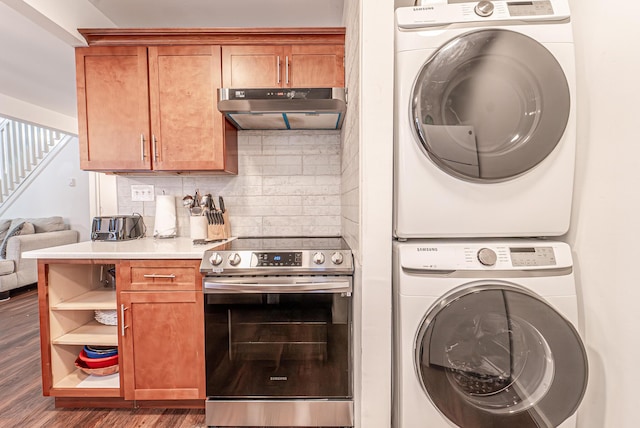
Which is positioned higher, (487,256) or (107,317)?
(487,256)

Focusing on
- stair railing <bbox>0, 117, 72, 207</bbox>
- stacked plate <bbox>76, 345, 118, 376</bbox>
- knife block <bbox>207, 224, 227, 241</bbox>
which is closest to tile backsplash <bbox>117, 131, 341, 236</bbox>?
knife block <bbox>207, 224, 227, 241</bbox>

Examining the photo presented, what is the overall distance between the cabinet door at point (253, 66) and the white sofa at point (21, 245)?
3227mm

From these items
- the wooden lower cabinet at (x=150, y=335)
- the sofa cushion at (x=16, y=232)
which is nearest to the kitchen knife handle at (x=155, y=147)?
the wooden lower cabinet at (x=150, y=335)

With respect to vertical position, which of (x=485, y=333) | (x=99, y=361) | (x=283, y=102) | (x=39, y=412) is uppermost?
(x=283, y=102)

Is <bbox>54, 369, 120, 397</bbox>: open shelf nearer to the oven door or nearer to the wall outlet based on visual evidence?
the oven door

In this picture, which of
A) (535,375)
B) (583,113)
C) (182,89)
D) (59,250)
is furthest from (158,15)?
(535,375)

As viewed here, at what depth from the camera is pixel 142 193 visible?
7.76ft

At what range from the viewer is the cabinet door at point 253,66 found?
1999 mm

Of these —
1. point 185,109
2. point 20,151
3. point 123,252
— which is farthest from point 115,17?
point 20,151

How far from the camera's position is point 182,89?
6.61 ft

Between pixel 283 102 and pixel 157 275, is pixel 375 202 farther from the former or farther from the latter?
pixel 157 275

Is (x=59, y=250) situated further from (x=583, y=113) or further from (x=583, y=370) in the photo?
(x=583, y=113)

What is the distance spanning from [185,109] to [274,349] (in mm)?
1572

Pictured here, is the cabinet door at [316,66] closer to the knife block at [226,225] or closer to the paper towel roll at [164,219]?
the knife block at [226,225]
